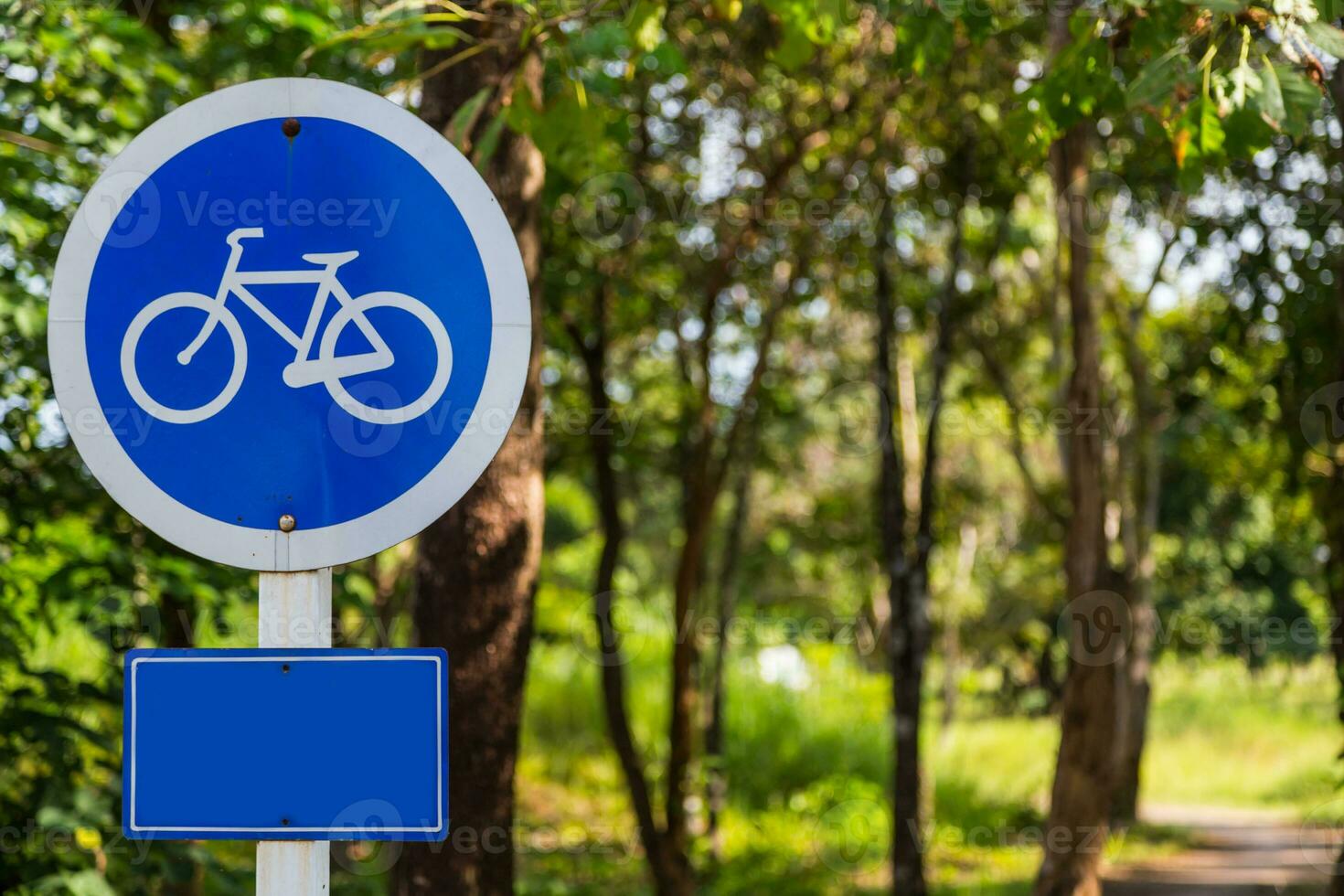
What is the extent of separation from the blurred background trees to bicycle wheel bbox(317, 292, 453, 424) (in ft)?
3.62

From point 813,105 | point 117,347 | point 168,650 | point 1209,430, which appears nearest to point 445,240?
point 117,347

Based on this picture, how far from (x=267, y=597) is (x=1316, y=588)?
1756cm

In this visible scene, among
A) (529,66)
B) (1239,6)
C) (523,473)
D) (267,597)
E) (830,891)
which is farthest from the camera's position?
(830,891)

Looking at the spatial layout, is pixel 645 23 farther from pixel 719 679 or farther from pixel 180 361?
pixel 719 679

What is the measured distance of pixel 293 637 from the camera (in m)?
1.85

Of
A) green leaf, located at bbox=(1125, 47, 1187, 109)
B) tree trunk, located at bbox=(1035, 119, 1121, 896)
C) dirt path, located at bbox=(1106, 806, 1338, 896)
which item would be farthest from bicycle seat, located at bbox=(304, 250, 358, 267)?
dirt path, located at bbox=(1106, 806, 1338, 896)

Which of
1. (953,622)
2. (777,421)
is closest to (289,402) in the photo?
(777,421)

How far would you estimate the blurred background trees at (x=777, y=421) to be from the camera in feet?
12.2

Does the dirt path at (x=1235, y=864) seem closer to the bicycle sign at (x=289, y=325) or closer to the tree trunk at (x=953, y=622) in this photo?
the tree trunk at (x=953, y=622)

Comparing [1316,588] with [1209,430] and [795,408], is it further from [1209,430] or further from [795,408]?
[795,408]

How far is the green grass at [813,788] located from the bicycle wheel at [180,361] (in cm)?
851

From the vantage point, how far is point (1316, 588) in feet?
56.0

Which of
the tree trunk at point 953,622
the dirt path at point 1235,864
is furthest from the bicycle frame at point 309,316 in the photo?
the tree trunk at point 953,622

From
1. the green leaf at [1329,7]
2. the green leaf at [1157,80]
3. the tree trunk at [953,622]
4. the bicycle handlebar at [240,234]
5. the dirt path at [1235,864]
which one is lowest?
the dirt path at [1235,864]
